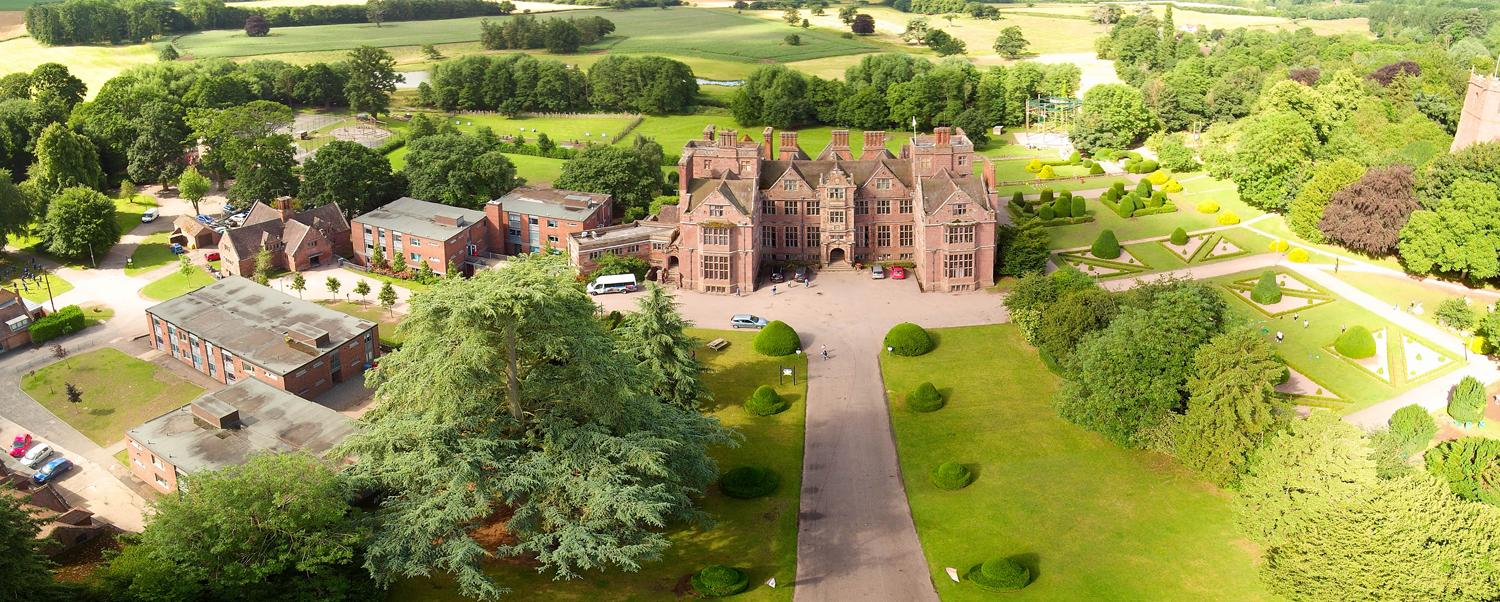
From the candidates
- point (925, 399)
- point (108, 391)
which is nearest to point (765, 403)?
point (925, 399)

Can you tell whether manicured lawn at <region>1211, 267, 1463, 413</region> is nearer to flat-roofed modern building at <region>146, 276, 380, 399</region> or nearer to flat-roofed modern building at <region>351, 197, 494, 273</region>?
Result: flat-roofed modern building at <region>146, 276, 380, 399</region>

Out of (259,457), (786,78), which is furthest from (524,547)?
(786,78)

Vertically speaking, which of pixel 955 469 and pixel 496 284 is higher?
pixel 496 284

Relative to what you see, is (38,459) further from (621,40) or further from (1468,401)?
(621,40)

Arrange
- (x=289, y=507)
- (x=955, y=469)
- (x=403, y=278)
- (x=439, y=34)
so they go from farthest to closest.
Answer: (x=439, y=34) → (x=403, y=278) → (x=955, y=469) → (x=289, y=507)

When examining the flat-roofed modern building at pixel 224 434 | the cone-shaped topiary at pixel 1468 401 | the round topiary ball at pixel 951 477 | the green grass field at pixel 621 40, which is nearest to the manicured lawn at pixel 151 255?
the flat-roofed modern building at pixel 224 434

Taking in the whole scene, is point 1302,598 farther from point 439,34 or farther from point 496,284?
point 439,34

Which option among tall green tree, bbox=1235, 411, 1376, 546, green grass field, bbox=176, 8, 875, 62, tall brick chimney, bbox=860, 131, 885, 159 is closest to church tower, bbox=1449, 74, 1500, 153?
tall brick chimney, bbox=860, 131, 885, 159
